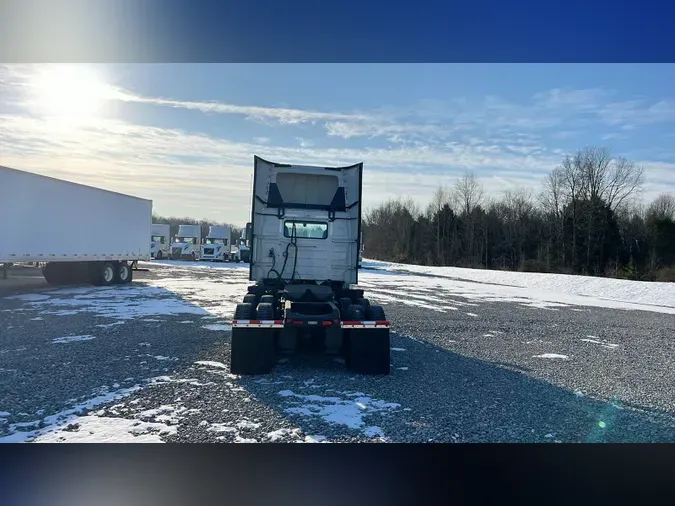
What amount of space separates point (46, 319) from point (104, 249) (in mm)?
8796

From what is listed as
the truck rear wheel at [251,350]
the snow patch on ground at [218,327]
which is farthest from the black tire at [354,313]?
the snow patch on ground at [218,327]

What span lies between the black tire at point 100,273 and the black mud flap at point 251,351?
1475 centimetres

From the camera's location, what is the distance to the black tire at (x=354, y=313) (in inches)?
296

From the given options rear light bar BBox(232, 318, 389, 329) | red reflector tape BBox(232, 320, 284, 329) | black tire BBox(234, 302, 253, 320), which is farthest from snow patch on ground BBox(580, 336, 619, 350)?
black tire BBox(234, 302, 253, 320)

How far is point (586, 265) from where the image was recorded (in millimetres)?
38031

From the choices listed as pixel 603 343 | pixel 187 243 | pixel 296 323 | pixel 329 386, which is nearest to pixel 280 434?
pixel 329 386

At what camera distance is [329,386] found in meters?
6.73

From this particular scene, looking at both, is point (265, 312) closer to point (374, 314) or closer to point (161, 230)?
point (374, 314)

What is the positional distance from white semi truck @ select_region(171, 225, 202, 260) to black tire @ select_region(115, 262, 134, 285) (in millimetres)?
21447

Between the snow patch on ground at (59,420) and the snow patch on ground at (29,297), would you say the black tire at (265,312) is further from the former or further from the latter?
the snow patch on ground at (29,297)

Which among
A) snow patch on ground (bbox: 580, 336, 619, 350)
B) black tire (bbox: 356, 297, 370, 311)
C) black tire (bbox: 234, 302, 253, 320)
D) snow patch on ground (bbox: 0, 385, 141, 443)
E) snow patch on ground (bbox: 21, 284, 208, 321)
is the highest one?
black tire (bbox: 356, 297, 370, 311)

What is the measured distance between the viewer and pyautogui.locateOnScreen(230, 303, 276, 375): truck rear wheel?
7.14 meters

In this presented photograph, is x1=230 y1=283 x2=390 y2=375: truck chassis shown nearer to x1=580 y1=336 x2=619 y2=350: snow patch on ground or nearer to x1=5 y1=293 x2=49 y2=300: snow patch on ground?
x1=580 y1=336 x2=619 y2=350: snow patch on ground

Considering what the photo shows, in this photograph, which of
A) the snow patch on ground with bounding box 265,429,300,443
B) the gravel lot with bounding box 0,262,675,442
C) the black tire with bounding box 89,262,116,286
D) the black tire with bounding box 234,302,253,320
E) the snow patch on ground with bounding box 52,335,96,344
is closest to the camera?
the snow patch on ground with bounding box 265,429,300,443
